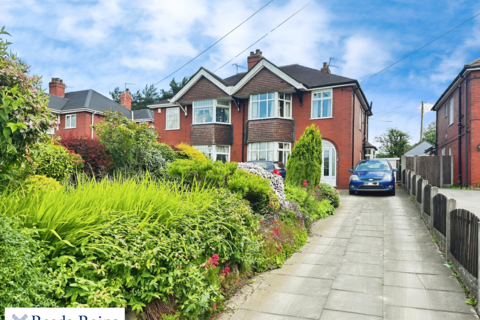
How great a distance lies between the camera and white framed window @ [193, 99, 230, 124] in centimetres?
2273

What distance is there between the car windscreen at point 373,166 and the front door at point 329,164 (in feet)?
13.2

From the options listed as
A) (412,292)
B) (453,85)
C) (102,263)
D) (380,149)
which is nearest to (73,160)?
Result: (102,263)

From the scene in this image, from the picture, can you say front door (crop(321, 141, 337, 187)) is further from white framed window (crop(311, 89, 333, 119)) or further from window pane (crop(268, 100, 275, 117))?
window pane (crop(268, 100, 275, 117))

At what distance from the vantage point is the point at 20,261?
7.06 feet

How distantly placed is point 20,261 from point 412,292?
4419mm

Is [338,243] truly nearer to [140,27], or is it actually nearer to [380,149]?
[140,27]

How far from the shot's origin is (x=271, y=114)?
20.8 meters

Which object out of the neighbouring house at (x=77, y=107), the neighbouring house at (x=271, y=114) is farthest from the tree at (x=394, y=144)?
the neighbouring house at (x=77, y=107)

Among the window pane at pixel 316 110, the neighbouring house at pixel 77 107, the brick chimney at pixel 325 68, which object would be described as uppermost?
the brick chimney at pixel 325 68

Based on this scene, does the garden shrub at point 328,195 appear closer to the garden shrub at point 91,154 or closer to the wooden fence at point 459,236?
the wooden fence at point 459,236

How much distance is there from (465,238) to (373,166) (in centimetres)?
1089

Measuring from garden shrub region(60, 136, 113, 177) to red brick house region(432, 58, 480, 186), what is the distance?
A: 691 inches

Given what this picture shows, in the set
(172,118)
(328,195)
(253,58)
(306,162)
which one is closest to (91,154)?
(306,162)

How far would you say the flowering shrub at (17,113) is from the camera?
292 cm
